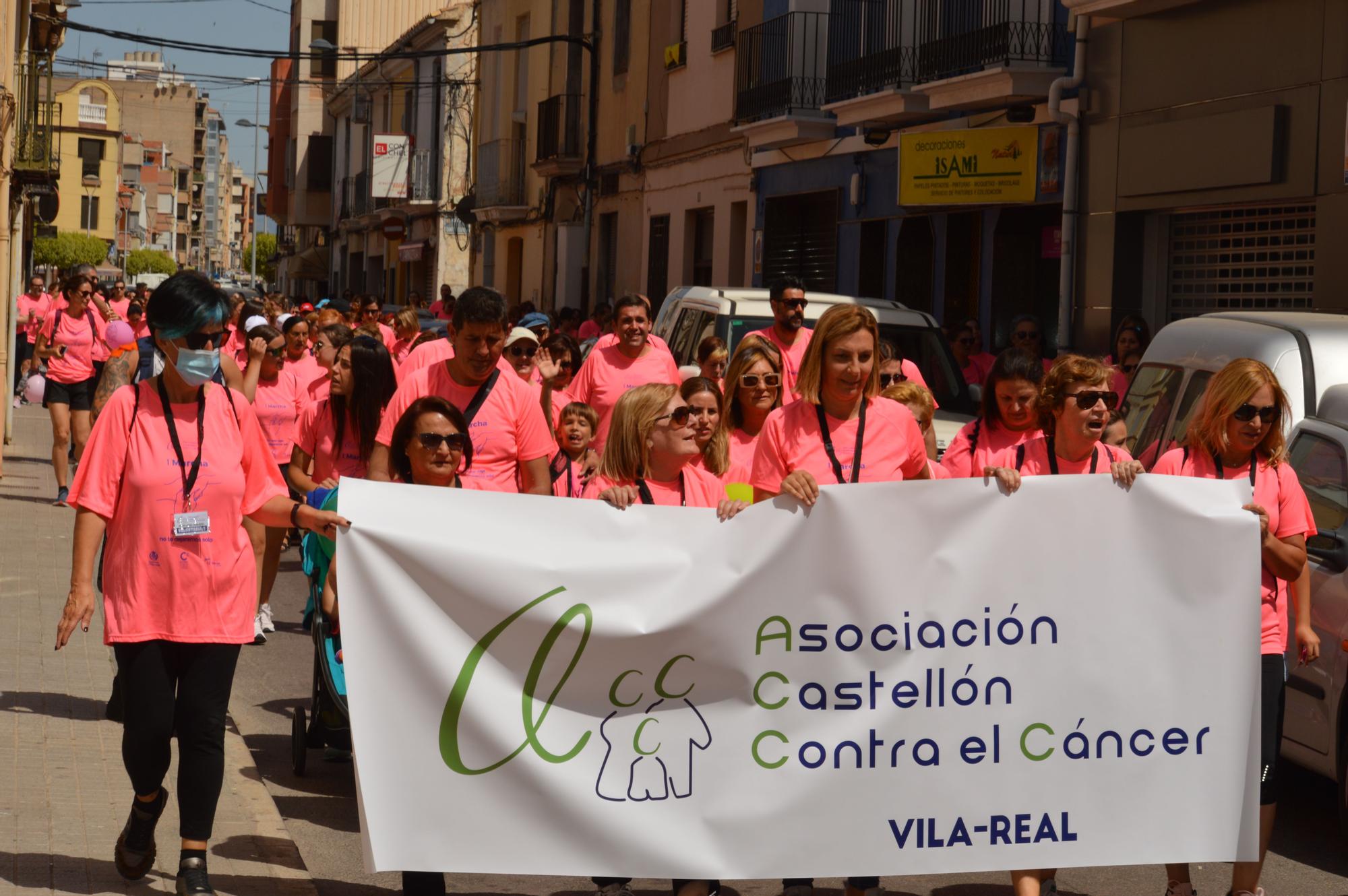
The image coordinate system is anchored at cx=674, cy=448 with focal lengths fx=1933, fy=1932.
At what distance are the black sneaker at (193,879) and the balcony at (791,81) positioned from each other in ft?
59.4

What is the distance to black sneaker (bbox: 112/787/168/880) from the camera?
225 inches

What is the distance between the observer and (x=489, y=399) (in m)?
7.09

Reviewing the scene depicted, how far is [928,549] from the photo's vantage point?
5461 millimetres

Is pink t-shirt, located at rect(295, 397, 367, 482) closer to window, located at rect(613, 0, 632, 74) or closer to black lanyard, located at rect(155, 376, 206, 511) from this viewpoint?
black lanyard, located at rect(155, 376, 206, 511)

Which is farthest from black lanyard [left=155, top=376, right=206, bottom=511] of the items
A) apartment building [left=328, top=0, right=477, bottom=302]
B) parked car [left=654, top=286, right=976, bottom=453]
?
apartment building [left=328, top=0, right=477, bottom=302]

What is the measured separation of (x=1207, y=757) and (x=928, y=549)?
3.27 feet

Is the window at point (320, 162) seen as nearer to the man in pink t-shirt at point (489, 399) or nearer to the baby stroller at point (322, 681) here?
the baby stroller at point (322, 681)

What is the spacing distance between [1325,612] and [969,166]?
40.7ft

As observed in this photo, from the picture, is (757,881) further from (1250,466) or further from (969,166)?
(969,166)

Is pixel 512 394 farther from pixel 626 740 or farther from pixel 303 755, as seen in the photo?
pixel 626 740

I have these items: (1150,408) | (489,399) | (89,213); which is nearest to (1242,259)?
(1150,408)

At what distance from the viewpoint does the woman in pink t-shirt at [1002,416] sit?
287 inches

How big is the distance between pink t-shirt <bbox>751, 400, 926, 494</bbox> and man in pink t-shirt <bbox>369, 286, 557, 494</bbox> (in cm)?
136

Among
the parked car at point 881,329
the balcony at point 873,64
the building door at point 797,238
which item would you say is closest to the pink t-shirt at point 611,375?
the parked car at point 881,329
